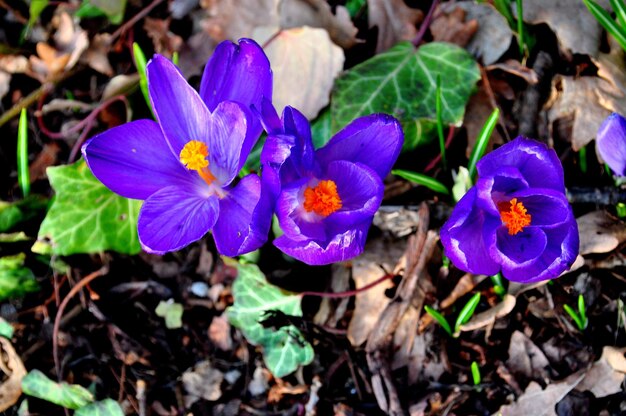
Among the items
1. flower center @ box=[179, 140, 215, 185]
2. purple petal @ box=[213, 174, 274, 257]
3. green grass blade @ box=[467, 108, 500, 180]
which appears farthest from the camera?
green grass blade @ box=[467, 108, 500, 180]

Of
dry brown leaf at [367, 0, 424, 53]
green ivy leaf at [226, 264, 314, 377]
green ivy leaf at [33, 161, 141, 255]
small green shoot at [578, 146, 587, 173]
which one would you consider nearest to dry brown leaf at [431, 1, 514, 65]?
dry brown leaf at [367, 0, 424, 53]

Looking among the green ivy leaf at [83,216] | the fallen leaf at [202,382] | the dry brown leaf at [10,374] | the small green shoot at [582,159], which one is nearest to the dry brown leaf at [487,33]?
the small green shoot at [582,159]

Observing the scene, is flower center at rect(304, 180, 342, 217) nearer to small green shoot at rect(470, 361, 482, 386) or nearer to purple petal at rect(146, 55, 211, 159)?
purple petal at rect(146, 55, 211, 159)

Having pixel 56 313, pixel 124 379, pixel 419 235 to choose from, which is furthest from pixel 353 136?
pixel 56 313

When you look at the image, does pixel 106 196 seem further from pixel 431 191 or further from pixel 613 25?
pixel 613 25

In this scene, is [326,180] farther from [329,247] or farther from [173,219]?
[173,219]
